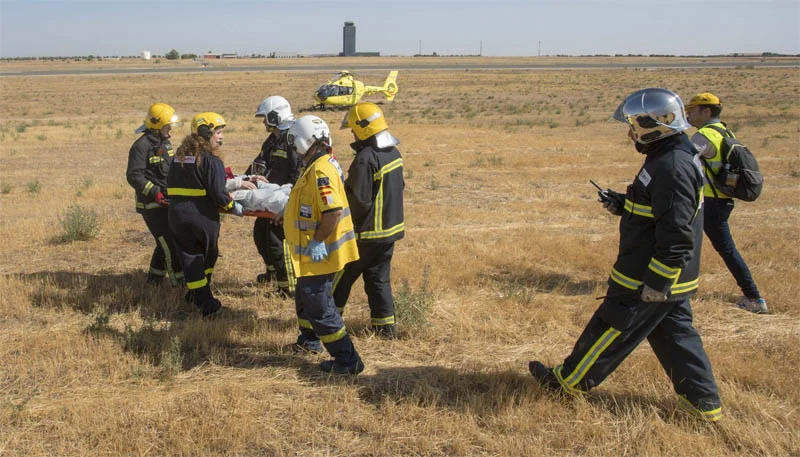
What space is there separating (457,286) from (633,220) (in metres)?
3.47

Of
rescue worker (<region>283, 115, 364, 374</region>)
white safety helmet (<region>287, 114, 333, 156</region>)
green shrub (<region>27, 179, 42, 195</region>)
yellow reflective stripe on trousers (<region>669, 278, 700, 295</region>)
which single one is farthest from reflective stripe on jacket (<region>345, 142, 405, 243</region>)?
green shrub (<region>27, 179, 42, 195</region>)

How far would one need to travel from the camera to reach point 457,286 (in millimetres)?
7137

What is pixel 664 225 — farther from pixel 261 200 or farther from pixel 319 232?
pixel 261 200

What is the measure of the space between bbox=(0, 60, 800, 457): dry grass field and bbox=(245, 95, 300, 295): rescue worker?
0.42 m

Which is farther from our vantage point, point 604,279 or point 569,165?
point 569,165

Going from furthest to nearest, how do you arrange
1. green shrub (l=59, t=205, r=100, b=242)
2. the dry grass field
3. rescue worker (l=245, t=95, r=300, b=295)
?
green shrub (l=59, t=205, r=100, b=242) < rescue worker (l=245, t=95, r=300, b=295) < the dry grass field

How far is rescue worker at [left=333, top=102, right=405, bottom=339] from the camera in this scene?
16.3ft

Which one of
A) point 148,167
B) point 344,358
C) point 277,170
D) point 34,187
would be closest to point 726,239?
point 344,358

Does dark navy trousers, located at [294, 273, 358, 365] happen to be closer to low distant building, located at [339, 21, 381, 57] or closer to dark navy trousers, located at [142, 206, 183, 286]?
dark navy trousers, located at [142, 206, 183, 286]

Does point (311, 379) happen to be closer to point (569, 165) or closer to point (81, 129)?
point (569, 165)

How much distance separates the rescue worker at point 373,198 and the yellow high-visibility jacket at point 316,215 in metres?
0.38

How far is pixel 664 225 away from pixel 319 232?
7.71 ft

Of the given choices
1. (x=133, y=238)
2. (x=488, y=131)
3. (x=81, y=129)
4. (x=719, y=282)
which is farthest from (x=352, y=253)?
(x=81, y=129)

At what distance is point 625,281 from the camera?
3.84m
